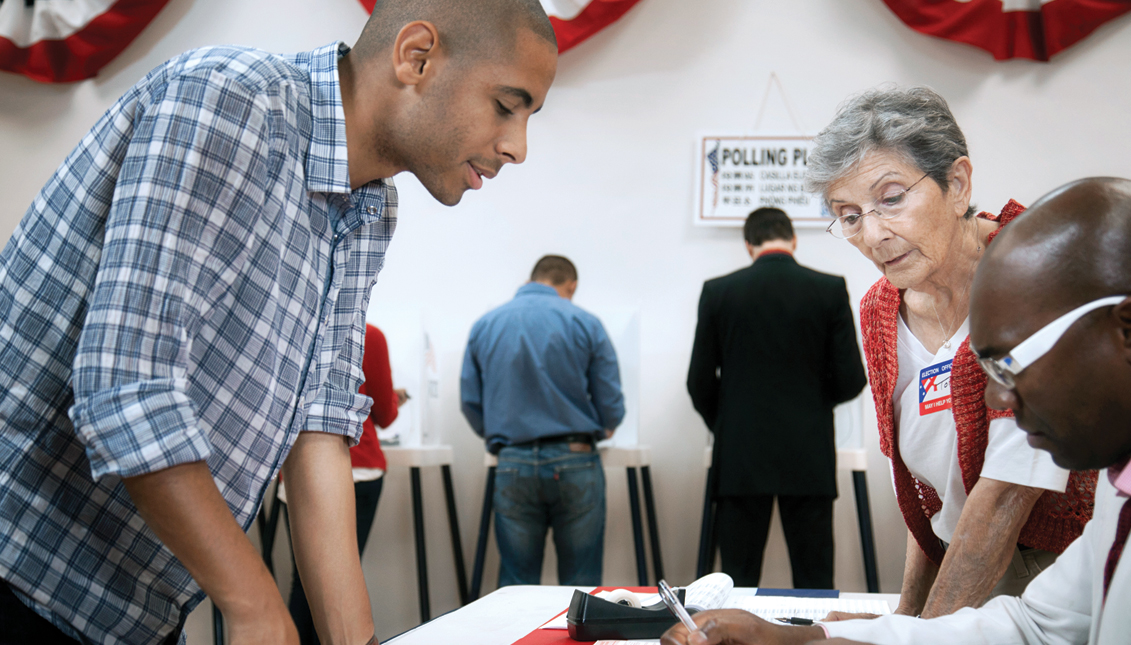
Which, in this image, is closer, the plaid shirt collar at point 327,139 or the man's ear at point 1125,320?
the man's ear at point 1125,320

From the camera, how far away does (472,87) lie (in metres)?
0.90

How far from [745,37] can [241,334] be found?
3.30 m

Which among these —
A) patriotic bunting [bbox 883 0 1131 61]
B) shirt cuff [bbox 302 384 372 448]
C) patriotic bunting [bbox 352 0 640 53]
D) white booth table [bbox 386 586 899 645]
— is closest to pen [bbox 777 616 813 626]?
white booth table [bbox 386 586 899 645]

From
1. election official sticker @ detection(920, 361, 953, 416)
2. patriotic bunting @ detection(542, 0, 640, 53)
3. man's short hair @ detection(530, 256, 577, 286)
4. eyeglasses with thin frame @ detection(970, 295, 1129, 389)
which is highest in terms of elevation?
patriotic bunting @ detection(542, 0, 640, 53)

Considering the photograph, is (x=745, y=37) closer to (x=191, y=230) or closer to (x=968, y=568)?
(x=968, y=568)

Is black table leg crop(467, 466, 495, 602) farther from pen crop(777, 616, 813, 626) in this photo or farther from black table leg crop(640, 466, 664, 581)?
pen crop(777, 616, 813, 626)

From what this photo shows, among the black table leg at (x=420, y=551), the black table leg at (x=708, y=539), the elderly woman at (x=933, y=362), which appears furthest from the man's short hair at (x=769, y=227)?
the black table leg at (x=420, y=551)

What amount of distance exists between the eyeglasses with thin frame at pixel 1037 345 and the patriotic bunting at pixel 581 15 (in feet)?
9.84

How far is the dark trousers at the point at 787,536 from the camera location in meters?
2.77

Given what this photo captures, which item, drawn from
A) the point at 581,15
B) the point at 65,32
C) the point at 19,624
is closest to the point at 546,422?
the point at 581,15

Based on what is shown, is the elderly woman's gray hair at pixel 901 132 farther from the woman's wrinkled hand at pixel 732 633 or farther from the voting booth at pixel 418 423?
the voting booth at pixel 418 423

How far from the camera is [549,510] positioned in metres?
3.09

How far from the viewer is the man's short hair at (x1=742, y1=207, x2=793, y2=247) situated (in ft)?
9.52

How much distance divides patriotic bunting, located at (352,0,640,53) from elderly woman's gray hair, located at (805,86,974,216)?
237 cm
